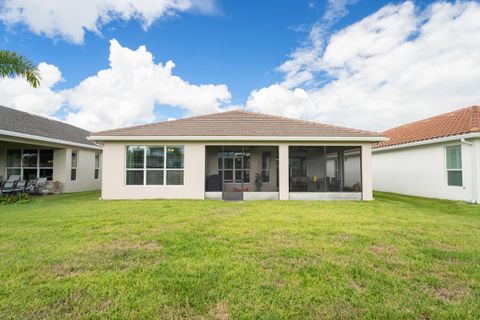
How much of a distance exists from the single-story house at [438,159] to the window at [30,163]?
2075 centimetres

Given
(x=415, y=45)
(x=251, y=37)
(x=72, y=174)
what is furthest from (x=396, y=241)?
(x=72, y=174)

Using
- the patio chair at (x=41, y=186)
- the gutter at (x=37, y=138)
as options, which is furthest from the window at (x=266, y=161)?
the patio chair at (x=41, y=186)

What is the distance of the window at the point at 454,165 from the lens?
11328mm

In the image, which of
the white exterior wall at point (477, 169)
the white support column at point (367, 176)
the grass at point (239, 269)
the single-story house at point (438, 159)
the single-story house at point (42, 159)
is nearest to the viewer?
the grass at point (239, 269)

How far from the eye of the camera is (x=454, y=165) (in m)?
11.6

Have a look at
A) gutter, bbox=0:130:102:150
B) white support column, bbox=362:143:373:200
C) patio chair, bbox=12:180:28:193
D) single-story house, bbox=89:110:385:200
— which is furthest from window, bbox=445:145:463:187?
patio chair, bbox=12:180:28:193

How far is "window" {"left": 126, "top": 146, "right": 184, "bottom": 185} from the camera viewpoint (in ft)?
38.9

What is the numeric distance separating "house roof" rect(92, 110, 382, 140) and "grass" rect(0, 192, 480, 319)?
5.66m

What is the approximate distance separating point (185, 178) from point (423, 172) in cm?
1215

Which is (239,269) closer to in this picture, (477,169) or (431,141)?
(477,169)

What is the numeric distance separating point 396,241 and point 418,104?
19.9 m

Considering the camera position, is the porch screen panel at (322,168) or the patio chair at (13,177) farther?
the patio chair at (13,177)

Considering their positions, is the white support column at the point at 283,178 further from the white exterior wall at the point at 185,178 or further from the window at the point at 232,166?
the window at the point at 232,166

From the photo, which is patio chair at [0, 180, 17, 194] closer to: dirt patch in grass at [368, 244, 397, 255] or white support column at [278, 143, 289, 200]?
white support column at [278, 143, 289, 200]
